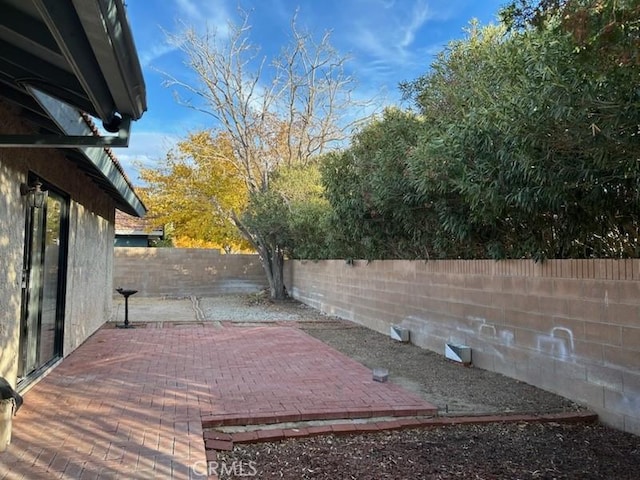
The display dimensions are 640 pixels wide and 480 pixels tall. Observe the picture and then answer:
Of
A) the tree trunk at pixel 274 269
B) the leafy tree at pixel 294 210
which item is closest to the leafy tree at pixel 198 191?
the tree trunk at pixel 274 269

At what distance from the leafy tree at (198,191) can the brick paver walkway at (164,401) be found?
39.6 ft

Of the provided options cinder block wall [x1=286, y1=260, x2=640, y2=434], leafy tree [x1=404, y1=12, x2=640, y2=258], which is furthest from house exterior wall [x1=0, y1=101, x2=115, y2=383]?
cinder block wall [x1=286, y1=260, x2=640, y2=434]

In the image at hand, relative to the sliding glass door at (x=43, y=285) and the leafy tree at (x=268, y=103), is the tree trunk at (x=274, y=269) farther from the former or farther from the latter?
the sliding glass door at (x=43, y=285)

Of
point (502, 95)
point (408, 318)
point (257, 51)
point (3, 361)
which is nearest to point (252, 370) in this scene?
point (3, 361)

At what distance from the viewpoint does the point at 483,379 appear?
6.16 metres

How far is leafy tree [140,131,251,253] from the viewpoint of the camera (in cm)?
2068

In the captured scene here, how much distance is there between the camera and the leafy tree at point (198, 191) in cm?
2068

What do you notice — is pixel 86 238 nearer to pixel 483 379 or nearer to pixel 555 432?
pixel 483 379

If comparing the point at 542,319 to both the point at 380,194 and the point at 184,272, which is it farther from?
the point at 184,272

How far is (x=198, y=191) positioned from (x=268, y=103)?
6375 mm

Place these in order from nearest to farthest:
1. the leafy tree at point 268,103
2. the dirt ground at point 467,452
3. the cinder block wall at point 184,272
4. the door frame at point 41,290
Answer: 1. the dirt ground at point 467,452
2. the door frame at point 41,290
3. the leafy tree at point 268,103
4. the cinder block wall at point 184,272

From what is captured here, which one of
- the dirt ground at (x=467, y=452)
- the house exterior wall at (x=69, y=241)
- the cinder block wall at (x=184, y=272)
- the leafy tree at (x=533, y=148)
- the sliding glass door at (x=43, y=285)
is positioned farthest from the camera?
the cinder block wall at (x=184, y=272)

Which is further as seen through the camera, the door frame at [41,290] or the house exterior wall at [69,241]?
the door frame at [41,290]

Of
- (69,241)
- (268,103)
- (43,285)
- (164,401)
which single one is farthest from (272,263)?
(164,401)
